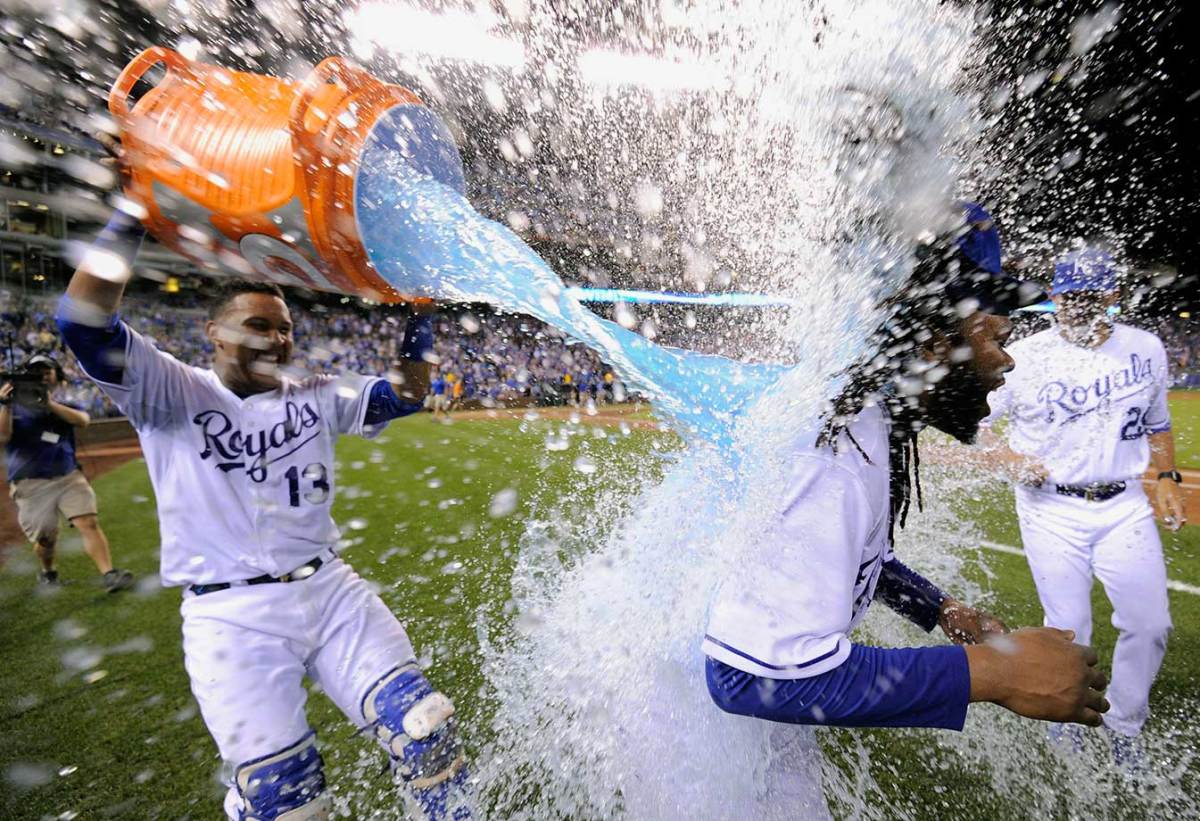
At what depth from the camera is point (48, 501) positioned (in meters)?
5.19

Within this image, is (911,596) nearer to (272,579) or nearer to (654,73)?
(272,579)

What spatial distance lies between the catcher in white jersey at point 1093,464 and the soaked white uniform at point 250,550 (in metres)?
3.09

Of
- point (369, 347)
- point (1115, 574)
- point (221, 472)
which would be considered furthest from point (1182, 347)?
point (221, 472)

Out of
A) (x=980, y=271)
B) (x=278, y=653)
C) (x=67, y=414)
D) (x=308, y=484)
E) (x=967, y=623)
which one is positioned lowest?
(x=67, y=414)

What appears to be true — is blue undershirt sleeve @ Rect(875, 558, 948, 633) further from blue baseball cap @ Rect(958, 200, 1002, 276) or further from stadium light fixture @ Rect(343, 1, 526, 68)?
stadium light fixture @ Rect(343, 1, 526, 68)

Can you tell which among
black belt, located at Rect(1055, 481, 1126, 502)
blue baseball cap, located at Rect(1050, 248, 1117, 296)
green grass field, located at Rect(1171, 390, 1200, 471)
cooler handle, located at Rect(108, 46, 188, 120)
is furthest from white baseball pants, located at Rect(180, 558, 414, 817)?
green grass field, located at Rect(1171, 390, 1200, 471)

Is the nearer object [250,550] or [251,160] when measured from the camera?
[251,160]

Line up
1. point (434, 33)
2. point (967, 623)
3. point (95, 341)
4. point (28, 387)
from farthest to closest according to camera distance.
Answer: point (434, 33)
point (28, 387)
point (95, 341)
point (967, 623)

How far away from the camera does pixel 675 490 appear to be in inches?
71.7

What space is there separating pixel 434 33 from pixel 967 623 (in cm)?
1310

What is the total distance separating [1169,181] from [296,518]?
19.4 m

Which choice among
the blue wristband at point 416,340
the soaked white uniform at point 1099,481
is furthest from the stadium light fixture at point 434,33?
the soaked white uniform at point 1099,481

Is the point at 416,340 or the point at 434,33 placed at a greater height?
the point at 434,33

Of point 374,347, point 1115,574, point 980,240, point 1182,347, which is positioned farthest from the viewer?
point 1182,347
